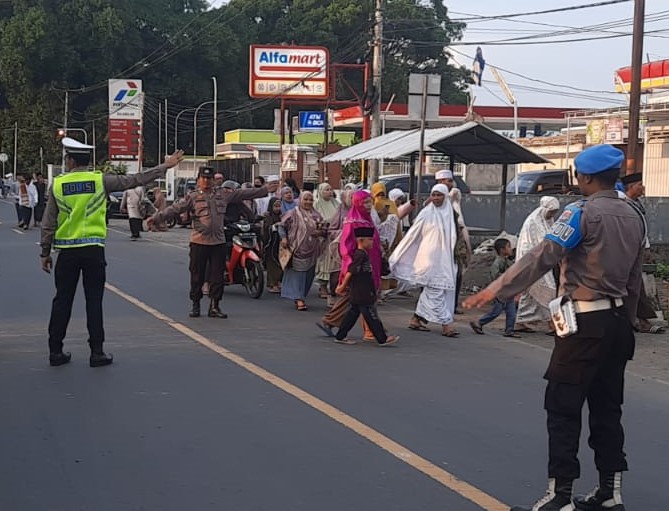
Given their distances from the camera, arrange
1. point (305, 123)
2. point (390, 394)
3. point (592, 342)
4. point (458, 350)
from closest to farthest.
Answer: point (592, 342) < point (390, 394) < point (458, 350) < point (305, 123)

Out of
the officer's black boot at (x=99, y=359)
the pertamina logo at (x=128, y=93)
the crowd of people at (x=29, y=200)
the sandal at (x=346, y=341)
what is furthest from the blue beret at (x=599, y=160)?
the pertamina logo at (x=128, y=93)

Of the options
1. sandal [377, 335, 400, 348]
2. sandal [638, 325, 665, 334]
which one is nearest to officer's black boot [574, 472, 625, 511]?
sandal [377, 335, 400, 348]

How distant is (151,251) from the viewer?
24.3 metres

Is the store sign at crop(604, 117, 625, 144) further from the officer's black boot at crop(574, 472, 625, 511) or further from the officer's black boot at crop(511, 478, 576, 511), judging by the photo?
the officer's black boot at crop(511, 478, 576, 511)

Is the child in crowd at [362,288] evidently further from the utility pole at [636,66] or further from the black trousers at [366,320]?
the utility pole at [636,66]

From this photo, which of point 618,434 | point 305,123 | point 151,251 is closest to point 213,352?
point 618,434

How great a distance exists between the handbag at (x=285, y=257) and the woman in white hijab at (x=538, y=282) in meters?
3.35

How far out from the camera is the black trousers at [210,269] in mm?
12547

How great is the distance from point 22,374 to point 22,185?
920 inches

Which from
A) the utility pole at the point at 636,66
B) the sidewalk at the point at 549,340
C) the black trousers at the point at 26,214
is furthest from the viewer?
the black trousers at the point at 26,214

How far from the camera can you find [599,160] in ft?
17.2

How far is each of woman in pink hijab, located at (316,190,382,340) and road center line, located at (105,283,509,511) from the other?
4.41 ft

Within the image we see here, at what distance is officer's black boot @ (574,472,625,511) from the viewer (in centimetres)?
534

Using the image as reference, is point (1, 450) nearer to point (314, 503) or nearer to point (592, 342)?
point (314, 503)
